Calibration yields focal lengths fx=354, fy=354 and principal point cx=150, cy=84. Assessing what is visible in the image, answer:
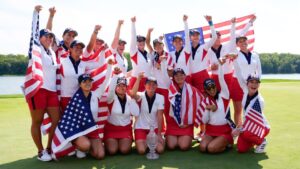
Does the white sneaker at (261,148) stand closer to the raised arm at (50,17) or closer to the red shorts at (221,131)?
the red shorts at (221,131)

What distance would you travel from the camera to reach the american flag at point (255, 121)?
6.34 m

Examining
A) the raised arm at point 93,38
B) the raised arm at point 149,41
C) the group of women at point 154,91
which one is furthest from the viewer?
the raised arm at point 149,41

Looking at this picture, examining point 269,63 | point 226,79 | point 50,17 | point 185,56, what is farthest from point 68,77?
point 269,63

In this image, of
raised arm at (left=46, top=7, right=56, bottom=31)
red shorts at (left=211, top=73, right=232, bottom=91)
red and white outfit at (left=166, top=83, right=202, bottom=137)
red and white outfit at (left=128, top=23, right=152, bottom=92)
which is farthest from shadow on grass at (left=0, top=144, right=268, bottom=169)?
raised arm at (left=46, top=7, right=56, bottom=31)

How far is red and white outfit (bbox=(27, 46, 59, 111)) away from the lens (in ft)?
19.7

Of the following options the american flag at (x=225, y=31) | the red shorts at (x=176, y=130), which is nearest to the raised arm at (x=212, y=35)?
the american flag at (x=225, y=31)

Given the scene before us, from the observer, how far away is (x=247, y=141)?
633 cm

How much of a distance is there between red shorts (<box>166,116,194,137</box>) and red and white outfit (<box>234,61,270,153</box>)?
101 centimetres

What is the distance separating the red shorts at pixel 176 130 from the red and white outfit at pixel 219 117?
15.5 inches

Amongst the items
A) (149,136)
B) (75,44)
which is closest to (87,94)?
(75,44)

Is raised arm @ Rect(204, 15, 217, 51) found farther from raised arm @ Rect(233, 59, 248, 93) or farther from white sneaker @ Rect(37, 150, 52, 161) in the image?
white sneaker @ Rect(37, 150, 52, 161)

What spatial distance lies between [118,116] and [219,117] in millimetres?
1892

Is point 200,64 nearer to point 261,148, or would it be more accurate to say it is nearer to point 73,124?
point 261,148

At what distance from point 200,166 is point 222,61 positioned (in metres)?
2.21
